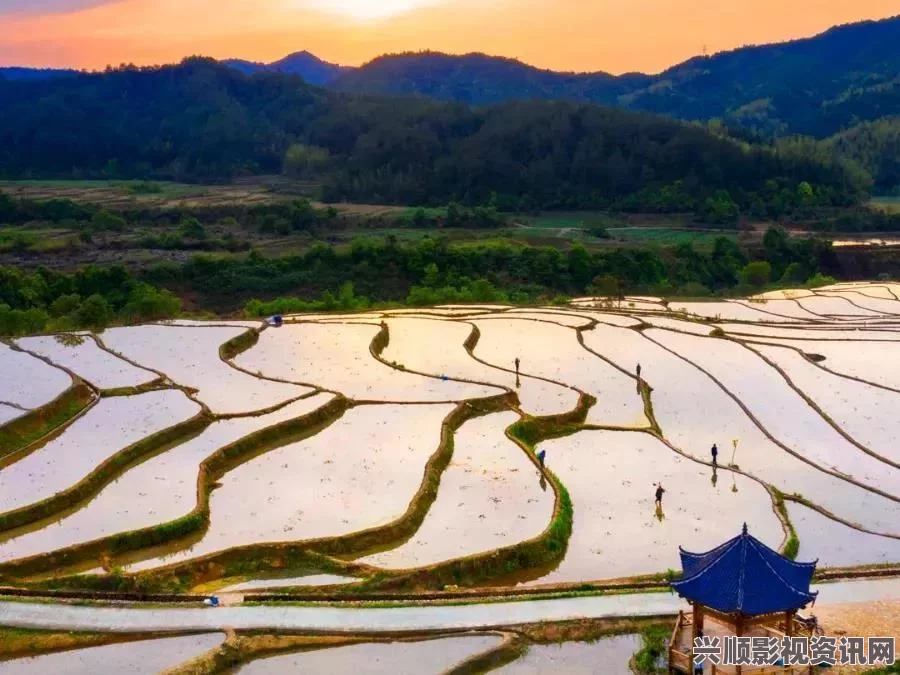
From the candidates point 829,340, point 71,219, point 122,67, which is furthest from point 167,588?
point 122,67

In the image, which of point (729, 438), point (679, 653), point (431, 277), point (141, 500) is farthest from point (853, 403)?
point (431, 277)

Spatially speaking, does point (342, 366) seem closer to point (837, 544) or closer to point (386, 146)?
point (837, 544)

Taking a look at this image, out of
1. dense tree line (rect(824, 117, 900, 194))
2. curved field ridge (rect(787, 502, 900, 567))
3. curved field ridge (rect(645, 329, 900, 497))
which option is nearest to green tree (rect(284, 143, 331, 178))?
dense tree line (rect(824, 117, 900, 194))

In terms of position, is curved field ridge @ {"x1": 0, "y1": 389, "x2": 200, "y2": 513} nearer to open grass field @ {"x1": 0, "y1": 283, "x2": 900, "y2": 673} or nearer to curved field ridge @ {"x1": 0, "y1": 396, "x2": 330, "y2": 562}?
open grass field @ {"x1": 0, "y1": 283, "x2": 900, "y2": 673}

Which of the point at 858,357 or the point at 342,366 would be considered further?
the point at 858,357

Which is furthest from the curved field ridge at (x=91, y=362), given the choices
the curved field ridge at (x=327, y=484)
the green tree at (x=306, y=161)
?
the green tree at (x=306, y=161)

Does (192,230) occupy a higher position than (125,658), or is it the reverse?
(192,230)

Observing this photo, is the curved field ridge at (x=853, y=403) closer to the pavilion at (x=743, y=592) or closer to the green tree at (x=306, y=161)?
the pavilion at (x=743, y=592)
